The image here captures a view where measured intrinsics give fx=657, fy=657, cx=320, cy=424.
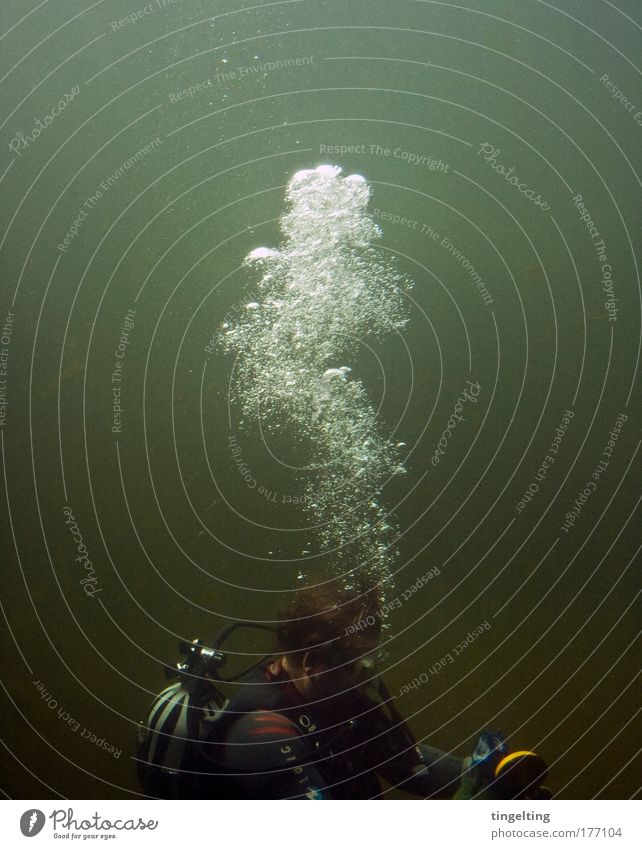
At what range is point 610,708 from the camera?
0.91 m

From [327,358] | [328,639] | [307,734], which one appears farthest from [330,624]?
[327,358]

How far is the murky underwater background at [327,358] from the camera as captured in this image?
0.88 m

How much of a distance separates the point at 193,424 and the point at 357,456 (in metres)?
0.23

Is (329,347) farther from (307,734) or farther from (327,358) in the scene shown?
(307,734)

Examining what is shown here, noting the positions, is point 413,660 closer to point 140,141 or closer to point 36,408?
point 36,408

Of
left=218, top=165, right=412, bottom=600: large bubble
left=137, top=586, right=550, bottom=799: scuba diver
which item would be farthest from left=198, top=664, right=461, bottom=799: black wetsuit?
left=218, top=165, right=412, bottom=600: large bubble

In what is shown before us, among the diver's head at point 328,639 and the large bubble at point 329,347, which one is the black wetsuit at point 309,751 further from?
the large bubble at point 329,347

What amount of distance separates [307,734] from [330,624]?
0.49 feet

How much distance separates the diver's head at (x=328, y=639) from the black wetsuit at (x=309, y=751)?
2 centimetres

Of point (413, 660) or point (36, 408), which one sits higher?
point (36, 408)

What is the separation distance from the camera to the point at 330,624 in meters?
0.89

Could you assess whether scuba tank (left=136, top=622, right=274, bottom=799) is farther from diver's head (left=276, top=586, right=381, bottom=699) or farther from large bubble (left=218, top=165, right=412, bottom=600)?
large bubble (left=218, top=165, right=412, bottom=600)
